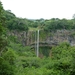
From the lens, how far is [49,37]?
113 feet

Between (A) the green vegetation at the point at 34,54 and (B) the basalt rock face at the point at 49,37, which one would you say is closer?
(A) the green vegetation at the point at 34,54

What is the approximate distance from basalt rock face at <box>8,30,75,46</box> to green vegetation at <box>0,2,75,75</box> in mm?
265

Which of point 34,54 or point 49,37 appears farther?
point 49,37

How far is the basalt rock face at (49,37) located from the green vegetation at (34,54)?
0.27m

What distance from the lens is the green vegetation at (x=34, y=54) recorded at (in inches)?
460

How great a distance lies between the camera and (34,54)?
1240 inches

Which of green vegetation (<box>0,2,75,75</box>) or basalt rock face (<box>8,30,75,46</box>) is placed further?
basalt rock face (<box>8,30,75,46</box>)

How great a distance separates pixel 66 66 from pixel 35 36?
2129cm

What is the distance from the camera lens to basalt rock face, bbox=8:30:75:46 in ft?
112

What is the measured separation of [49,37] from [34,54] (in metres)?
4.07

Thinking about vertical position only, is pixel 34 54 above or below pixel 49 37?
below

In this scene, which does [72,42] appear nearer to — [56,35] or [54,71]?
[56,35]

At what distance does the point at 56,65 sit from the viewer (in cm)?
1381

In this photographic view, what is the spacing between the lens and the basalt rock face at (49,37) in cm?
3412
